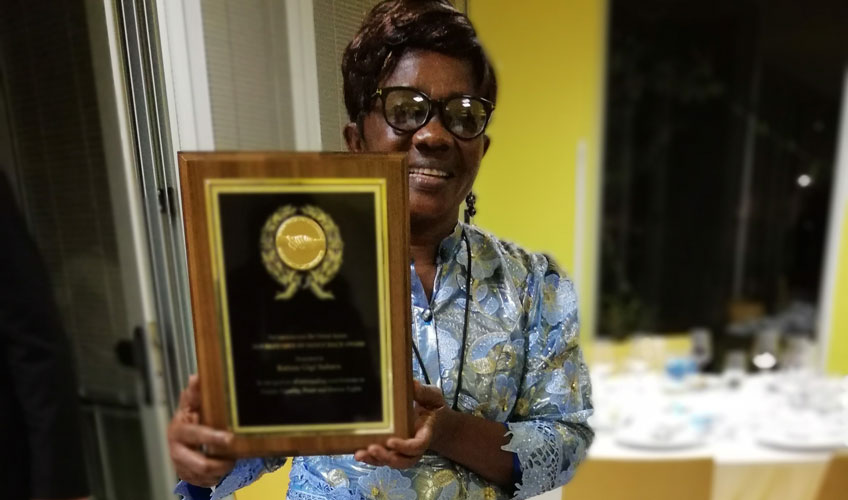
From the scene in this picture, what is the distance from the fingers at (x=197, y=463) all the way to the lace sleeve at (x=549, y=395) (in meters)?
0.24

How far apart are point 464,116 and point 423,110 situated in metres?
0.03

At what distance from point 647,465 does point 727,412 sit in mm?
732

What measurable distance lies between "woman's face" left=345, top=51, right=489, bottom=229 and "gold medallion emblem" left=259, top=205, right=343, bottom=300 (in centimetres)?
10

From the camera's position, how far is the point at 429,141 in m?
0.42

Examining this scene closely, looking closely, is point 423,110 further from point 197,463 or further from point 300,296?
point 197,463

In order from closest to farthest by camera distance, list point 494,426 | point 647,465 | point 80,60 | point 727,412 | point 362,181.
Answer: point 362,181 → point 494,426 → point 80,60 → point 647,465 → point 727,412

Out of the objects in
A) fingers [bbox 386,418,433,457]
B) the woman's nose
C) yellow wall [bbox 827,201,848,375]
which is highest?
the woman's nose

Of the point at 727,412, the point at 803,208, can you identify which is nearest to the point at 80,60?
the point at 803,208

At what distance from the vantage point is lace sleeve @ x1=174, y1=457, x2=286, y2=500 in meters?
0.46

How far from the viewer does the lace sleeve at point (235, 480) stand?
46 centimetres

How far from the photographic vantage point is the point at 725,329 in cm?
222

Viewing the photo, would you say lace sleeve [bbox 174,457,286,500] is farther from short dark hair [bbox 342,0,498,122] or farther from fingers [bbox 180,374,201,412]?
short dark hair [bbox 342,0,498,122]

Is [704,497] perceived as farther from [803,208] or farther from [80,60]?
[80,60]

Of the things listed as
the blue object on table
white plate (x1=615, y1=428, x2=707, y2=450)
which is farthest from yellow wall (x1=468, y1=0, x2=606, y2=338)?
the blue object on table
